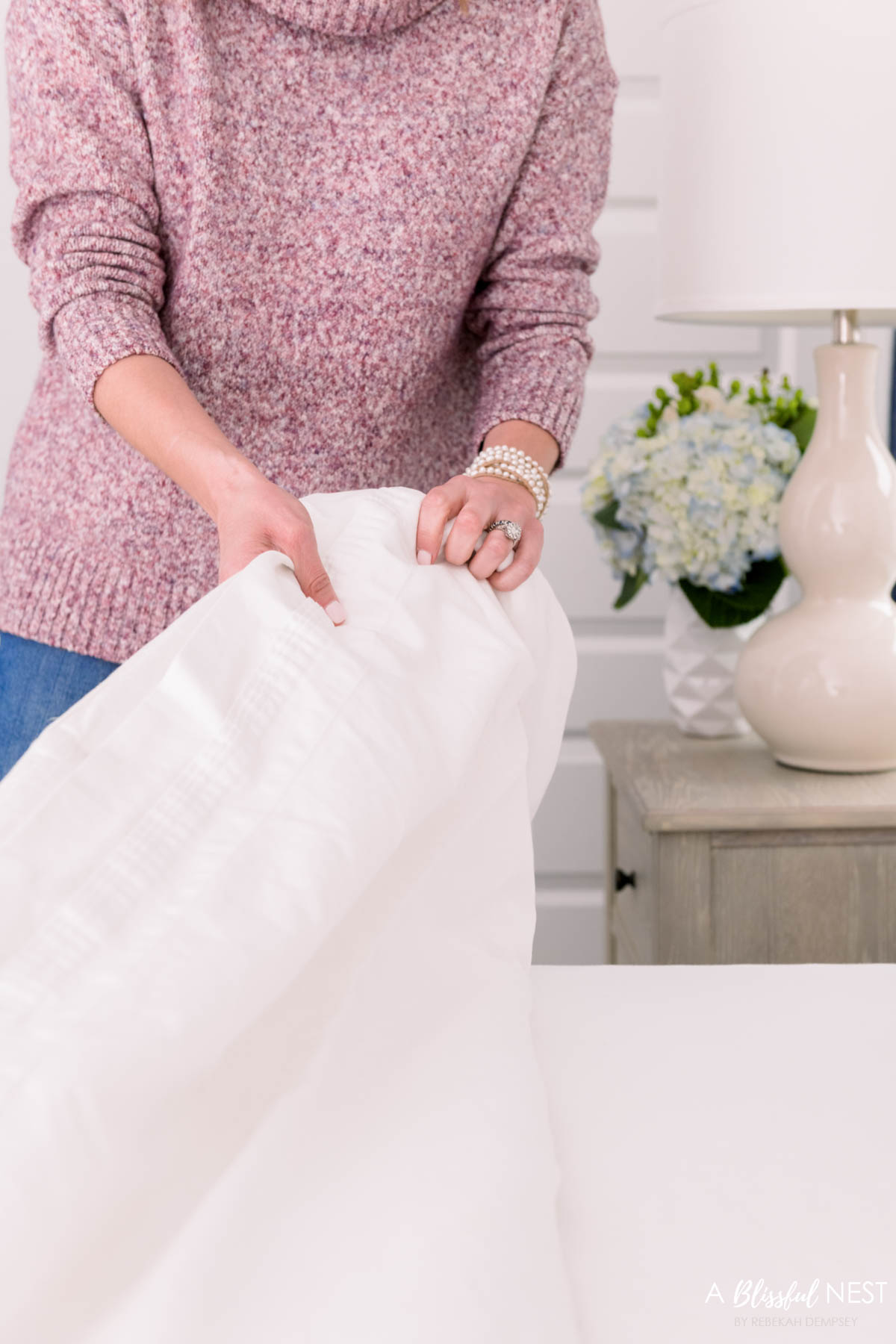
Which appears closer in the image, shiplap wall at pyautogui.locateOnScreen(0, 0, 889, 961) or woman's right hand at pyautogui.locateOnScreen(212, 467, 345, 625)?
woman's right hand at pyautogui.locateOnScreen(212, 467, 345, 625)

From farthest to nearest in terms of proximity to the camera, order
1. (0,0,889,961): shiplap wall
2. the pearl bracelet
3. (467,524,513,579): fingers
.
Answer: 1. (0,0,889,961): shiplap wall
2. the pearl bracelet
3. (467,524,513,579): fingers

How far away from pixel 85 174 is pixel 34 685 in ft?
1.34

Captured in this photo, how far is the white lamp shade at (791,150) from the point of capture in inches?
46.6

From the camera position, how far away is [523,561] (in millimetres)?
868

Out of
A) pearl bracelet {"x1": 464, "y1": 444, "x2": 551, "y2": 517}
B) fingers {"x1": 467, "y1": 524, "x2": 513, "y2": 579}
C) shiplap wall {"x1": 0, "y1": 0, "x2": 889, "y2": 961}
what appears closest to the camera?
fingers {"x1": 467, "y1": 524, "x2": 513, "y2": 579}

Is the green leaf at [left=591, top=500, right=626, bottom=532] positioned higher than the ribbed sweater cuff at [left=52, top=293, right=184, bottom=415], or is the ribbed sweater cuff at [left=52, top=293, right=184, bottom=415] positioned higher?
the ribbed sweater cuff at [left=52, top=293, right=184, bottom=415]

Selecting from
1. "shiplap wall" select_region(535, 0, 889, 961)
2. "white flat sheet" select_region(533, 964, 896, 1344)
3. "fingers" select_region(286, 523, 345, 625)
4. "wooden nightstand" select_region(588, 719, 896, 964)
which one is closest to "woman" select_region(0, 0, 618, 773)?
"fingers" select_region(286, 523, 345, 625)

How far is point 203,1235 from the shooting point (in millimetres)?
500

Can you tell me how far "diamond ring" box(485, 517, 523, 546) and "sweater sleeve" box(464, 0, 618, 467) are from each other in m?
0.19

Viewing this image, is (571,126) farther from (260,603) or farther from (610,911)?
(610,911)

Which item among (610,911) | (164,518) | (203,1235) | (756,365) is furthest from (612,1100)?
(756,365)

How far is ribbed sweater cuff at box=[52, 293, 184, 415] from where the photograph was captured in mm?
896

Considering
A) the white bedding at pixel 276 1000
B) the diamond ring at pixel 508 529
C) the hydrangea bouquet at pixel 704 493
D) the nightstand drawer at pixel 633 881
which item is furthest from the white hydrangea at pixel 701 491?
the white bedding at pixel 276 1000

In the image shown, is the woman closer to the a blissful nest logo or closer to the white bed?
the white bed
